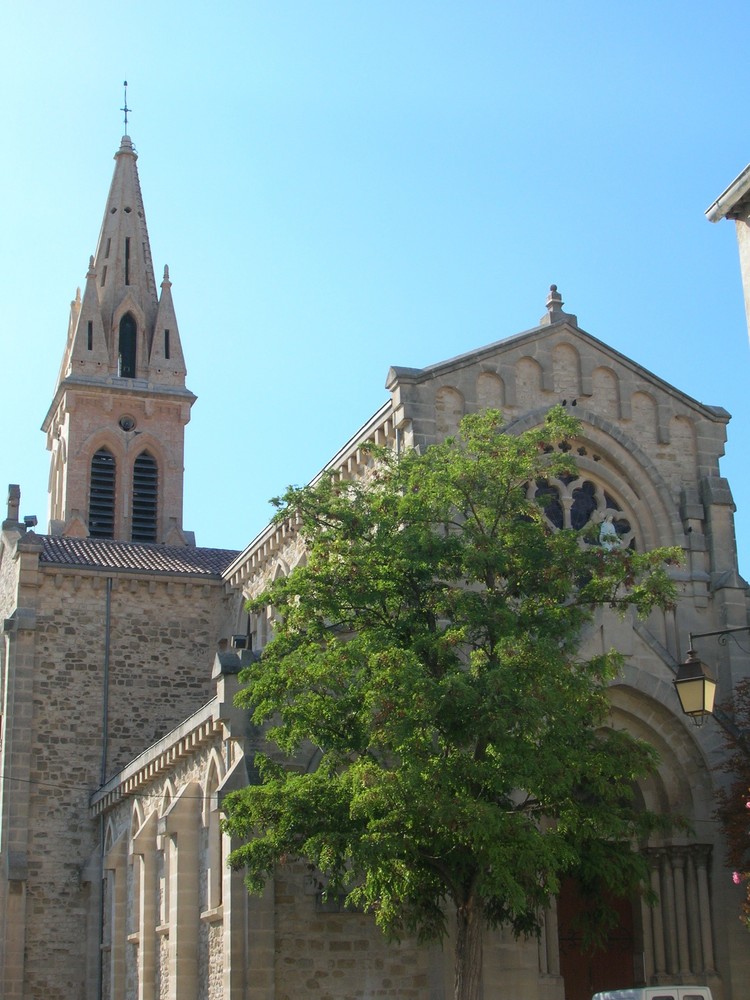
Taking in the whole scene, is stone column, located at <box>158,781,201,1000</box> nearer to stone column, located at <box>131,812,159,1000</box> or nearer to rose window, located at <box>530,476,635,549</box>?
stone column, located at <box>131,812,159,1000</box>

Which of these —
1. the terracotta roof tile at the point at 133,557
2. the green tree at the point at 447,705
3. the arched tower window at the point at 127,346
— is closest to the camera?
the green tree at the point at 447,705

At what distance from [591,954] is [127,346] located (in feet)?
132

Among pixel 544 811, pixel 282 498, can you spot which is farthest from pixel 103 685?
pixel 544 811

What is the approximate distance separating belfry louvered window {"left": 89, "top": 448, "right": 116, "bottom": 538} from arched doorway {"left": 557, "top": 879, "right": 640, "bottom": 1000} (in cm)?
3359

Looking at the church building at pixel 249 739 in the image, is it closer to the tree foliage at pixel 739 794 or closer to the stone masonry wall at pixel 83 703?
the stone masonry wall at pixel 83 703

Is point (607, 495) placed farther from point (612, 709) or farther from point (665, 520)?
point (612, 709)

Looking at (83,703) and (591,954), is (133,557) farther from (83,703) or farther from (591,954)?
(591,954)

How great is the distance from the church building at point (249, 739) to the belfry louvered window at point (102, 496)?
17056 mm

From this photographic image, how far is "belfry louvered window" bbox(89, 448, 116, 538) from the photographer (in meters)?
58.1

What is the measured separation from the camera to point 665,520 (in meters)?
29.5

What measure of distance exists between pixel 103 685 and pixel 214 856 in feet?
36.5

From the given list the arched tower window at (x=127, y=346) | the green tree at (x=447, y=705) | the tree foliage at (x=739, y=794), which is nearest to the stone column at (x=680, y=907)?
the tree foliage at (x=739, y=794)

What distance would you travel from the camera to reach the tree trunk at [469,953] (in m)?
20.8

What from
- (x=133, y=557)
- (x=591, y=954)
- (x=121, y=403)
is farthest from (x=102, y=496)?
(x=591, y=954)
